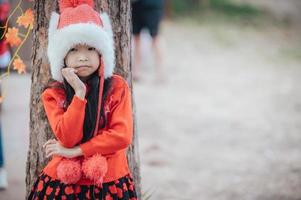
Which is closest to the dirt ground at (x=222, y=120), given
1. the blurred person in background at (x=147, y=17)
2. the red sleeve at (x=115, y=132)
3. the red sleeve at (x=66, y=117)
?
the blurred person in background at (x=147, y=17)

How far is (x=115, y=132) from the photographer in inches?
99.8

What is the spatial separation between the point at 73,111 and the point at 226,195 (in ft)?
8.40

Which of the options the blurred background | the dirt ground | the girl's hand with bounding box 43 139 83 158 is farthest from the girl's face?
the dirt ground

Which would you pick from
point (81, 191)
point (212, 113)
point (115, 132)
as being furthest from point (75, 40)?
point (212, 113)

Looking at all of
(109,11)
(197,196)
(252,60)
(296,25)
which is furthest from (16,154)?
(296,25)

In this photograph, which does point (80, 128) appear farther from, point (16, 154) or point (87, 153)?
point (16, 154)

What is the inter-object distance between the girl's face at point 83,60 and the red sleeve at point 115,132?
0.58 feet

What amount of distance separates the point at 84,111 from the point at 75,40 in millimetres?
336

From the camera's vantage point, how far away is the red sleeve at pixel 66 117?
2424 millimetres

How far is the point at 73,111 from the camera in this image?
2422 millimetres

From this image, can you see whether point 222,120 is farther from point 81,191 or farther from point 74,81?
point 74,81

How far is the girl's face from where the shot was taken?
2.53m

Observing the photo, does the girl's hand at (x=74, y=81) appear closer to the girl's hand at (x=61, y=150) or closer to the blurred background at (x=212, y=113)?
the girl's hand at (x=61, y=150)

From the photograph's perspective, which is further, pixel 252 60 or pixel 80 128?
pixel 252 60
